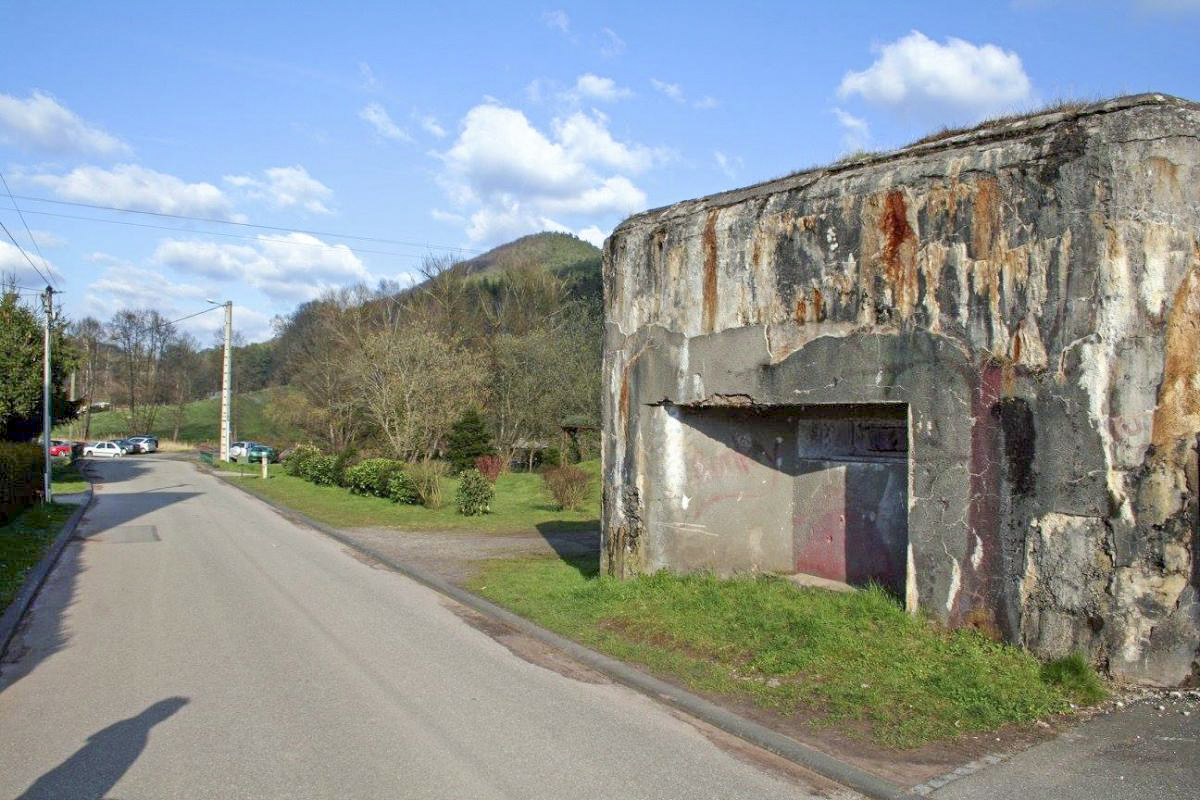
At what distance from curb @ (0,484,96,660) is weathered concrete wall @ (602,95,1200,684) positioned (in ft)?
25.0

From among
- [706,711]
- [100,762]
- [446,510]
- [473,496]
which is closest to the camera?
[100,762]

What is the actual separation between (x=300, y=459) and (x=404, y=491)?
602 inches

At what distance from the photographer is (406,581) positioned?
1267 cm

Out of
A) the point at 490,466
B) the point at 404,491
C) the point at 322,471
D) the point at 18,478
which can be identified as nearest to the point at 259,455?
the point at 322,471

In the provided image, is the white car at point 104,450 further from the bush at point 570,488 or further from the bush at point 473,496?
the bush at point 570,488

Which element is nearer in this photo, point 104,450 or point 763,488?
point 763,488

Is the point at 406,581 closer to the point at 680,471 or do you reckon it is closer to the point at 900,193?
the point at 680,471

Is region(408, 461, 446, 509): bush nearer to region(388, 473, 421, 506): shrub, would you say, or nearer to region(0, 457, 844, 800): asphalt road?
region(388, 473, 421, 506): shrub

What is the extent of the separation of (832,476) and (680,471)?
65.7 inches

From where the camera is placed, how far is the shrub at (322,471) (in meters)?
31.5

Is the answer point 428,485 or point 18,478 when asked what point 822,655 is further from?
point 18,478

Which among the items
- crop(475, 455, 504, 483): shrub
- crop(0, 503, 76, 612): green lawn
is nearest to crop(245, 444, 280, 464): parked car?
crop(475, 455, 504, 483): shrub

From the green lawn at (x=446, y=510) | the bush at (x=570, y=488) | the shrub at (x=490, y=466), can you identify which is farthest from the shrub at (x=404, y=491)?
the shrub at (x=490, y=466)

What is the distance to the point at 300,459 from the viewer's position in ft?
122
